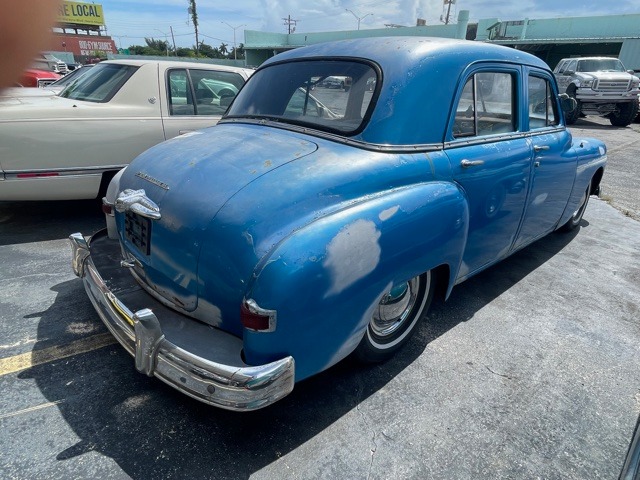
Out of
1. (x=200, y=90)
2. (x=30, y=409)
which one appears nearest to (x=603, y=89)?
(x=200, y=90)

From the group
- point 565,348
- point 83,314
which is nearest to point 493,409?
point 565,348

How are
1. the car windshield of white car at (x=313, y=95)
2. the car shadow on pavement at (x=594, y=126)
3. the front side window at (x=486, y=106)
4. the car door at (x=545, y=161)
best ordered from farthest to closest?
1. the car shadow on pavement at (x=594, y=126)
2. the car door at (x=545, y=161)
3. the front side window at (x=486, y=106)
4. the car windshield of white car at (x=313, y=95)

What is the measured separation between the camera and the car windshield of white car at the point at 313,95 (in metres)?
2.48

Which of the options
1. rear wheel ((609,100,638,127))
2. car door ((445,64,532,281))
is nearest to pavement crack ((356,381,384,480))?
car door ((445,64,532,281))

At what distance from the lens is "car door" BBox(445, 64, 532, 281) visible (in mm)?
2672

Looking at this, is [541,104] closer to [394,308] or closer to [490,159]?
[490,159]

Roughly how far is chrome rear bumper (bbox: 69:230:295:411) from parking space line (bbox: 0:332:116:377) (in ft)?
1.86

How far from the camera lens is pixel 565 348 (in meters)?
2.88

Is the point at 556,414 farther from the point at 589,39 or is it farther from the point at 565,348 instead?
the point at 589,39

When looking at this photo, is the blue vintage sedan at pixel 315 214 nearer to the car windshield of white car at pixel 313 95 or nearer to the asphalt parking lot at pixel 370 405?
the car windshield of white car at pixel 313 95

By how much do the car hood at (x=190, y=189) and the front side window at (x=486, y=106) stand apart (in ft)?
3.64

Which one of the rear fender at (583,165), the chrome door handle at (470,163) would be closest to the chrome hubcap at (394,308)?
the chrome door handle at (470,163)

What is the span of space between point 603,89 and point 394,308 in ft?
51.9

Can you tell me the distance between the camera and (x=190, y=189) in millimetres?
2072
